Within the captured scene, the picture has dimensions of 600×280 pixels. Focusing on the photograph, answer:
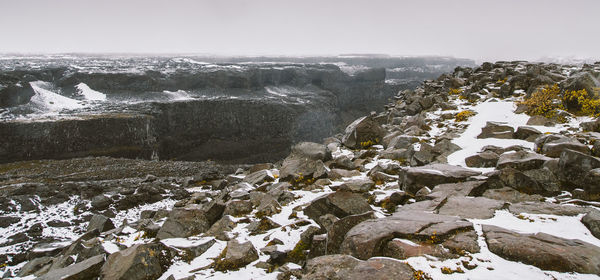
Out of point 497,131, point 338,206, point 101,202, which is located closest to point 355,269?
point 338,206

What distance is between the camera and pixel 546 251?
199 inches

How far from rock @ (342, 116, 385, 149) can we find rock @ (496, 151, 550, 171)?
7.56 meters

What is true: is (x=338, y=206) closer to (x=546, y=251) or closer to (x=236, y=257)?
(x=236, y=257)

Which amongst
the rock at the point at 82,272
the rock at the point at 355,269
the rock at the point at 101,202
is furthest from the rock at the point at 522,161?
the rock at the point at 101,202

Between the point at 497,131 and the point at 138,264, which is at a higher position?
the point at 497,131

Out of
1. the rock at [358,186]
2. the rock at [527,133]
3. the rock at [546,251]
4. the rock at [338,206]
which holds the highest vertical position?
the rock at [527,133]

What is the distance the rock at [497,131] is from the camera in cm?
1271

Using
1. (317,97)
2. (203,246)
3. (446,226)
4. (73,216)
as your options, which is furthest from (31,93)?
(446,226)

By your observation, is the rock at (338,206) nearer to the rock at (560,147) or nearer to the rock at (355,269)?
the rock at (355,269)

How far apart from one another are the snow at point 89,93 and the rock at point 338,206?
96030 mm

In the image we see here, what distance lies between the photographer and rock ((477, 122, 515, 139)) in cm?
1271

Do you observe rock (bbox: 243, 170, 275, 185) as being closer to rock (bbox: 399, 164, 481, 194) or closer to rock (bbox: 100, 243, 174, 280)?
rock (bbox: 399, 164, 481, 194)

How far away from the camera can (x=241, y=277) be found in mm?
6512

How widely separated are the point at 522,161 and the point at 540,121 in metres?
6.43
